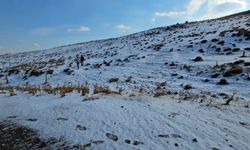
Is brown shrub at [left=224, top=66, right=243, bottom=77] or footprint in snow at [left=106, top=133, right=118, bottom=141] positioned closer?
footprint in snow at [left=106, top=133, right=118, bottom=141]

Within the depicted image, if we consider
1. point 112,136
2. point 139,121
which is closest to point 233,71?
point 139,121

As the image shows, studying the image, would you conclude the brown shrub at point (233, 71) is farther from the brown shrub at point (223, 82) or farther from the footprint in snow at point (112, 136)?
the footprint in snow at point (112, 136)

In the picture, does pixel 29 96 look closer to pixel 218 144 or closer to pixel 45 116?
pixel 45 116

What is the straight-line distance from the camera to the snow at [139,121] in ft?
22.6

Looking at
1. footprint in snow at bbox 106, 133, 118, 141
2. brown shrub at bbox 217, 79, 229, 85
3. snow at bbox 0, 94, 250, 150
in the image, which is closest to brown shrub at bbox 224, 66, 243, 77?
brown shrub at bbox 217, 79, 229, 85

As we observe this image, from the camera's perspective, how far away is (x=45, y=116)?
30.9 ft

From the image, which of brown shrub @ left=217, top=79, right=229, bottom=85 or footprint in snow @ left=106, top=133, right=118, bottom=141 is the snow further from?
brown shrub @ left=217, top=79, right=229, bottom=85

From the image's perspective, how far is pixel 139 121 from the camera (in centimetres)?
831

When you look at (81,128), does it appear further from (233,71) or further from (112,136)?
(233,71)

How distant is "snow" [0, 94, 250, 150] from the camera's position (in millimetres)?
6875

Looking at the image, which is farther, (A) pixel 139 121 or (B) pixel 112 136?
(A) pixel 139 121

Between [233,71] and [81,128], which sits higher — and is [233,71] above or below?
above

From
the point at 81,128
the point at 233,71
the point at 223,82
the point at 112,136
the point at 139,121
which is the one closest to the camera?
the point at 112,136

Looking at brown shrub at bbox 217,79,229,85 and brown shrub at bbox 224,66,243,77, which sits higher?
brown shrub at bbox 224,66,243,77
